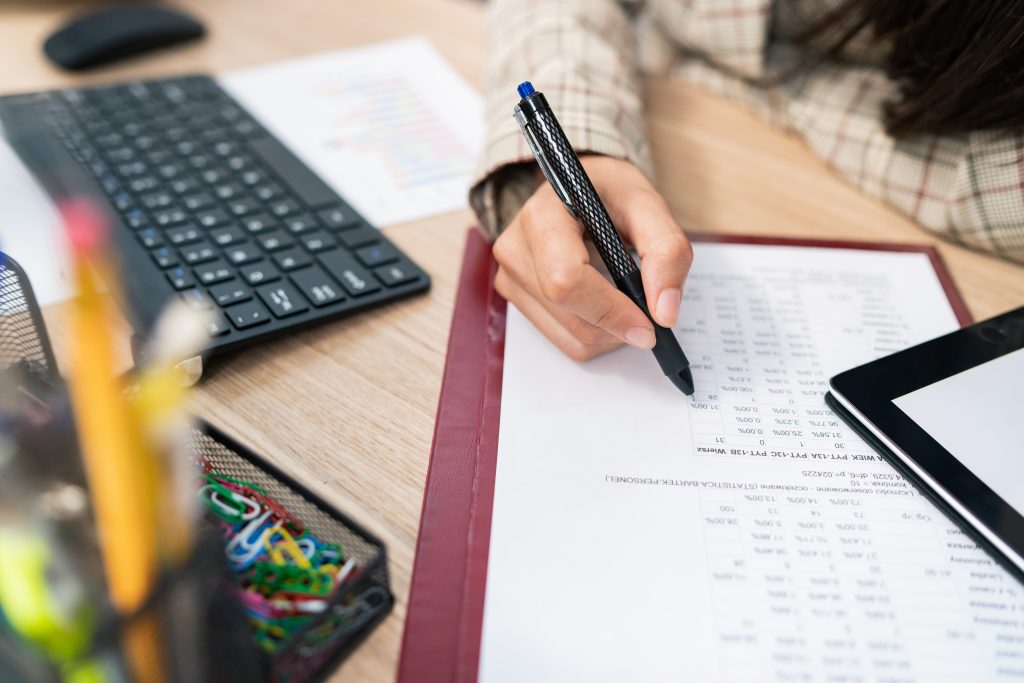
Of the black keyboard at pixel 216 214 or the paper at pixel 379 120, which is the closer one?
the black keyboard at pixel 216 214

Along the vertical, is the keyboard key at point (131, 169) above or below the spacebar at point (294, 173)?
below

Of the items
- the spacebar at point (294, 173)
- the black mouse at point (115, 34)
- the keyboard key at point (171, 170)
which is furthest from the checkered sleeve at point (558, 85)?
the black mouse at point (115, 34)

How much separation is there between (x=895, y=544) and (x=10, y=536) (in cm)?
33

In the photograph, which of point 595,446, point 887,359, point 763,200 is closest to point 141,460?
point 595,446

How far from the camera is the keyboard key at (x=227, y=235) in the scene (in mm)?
456

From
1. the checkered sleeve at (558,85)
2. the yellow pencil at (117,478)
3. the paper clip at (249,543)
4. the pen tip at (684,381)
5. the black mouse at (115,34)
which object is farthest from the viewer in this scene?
the black mouse at (115,34)

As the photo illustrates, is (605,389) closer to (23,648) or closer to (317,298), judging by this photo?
(317,298)

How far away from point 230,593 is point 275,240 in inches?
10.9

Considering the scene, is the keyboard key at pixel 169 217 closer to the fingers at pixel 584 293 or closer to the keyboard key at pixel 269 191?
the keyboard key at pixel 269 191

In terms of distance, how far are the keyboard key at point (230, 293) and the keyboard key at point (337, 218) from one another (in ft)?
0.27

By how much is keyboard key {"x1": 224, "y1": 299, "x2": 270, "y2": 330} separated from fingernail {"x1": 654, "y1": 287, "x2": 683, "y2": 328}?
212mm

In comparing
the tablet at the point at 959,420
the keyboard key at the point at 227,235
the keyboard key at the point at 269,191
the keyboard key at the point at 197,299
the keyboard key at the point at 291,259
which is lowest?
the keyboard key at the point at 197,299

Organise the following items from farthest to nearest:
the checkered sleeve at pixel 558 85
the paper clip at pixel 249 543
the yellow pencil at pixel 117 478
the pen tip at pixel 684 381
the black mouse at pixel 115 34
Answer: the black mouse at pixel 115 34 < the checkered sleeve at pixel 558 85 < the pen tip at pixel 684 381 < the paper clip at pixel 249 543 < the yellow pencil at pixel 117 478

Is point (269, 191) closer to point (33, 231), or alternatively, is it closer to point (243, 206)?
point (243, 206)
